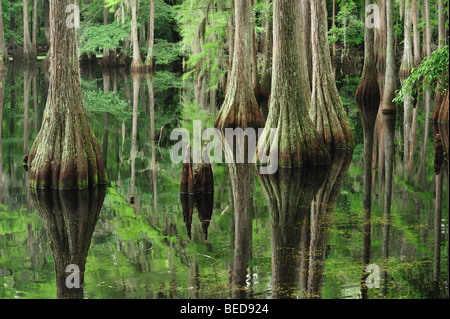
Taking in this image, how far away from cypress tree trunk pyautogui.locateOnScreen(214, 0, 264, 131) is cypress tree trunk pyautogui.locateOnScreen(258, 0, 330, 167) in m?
5.06

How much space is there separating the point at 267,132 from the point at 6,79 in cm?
2791

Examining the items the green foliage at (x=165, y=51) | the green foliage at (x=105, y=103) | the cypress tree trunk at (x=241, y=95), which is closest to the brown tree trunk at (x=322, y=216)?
the cypress tree trunk at (x=241, y=95)

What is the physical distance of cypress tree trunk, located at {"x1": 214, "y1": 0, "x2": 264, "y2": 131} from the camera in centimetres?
1942

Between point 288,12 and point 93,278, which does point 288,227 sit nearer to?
point 93,278

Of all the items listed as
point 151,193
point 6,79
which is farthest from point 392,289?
point 6,79

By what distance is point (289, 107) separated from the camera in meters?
13.9

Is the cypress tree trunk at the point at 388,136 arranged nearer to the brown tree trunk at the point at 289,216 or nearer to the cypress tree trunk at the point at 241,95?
the brown tree trunk at the point at 289,216

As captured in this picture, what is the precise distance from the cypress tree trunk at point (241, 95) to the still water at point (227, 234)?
3310mm

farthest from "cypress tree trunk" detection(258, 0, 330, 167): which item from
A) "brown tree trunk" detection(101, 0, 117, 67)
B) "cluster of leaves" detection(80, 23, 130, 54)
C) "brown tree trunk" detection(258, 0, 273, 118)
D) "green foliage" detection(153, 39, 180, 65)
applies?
"brown tree trunk" detection(101, 0, 117, 67)

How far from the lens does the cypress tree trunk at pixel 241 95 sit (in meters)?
19.4

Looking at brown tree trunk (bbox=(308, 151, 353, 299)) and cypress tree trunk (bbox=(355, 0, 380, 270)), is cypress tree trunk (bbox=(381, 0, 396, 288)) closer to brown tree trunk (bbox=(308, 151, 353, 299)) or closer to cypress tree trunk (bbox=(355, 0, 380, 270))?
cypress tree trunk (bbox=(355, 0, 380, 270))

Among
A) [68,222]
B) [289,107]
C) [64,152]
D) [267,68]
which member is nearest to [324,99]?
[289,107]
